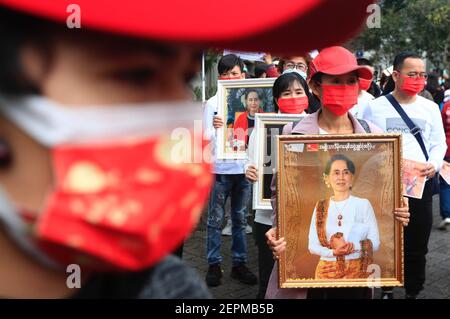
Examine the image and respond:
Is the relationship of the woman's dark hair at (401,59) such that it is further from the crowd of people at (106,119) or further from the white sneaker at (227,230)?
the crowd of people at (106,119)

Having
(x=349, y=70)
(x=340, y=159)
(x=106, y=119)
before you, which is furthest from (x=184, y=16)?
(x=349, y=70)

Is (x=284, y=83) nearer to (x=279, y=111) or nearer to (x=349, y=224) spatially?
(x=279, y=111)

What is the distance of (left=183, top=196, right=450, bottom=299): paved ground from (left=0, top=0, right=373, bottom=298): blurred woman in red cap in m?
3.40

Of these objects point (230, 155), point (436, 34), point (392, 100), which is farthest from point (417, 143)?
point (436, 34)

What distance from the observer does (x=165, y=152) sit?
2.84 ft

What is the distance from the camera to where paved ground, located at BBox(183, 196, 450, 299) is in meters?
4.20

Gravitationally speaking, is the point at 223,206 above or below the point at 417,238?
above

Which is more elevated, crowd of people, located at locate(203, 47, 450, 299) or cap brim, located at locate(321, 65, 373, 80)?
cap brim, located at locate(321, 65, 373, 80)

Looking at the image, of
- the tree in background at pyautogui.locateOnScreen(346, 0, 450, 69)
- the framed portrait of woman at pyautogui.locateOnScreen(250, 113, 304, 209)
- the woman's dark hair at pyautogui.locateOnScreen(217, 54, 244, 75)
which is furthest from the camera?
the tree in background at pyautogui.locateOnScreen(346, 0, 450, 69)

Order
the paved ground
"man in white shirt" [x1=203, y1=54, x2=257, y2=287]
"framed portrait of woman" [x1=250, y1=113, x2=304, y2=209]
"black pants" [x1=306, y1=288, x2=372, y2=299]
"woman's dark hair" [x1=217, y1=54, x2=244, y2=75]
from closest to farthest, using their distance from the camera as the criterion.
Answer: "black pants" [x1=306, y1=288, x2=372, y2=299] < "framed portrait of woman" [x1=250, y1=113, x2=304, y2=209] < the paved ground < "man in white shirt" [x1=203, y1=54, x2=257, y2=287] < "woman's dark hair" [x1=217, y1=54, x2=244, y2=75]

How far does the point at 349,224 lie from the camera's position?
247 centimetres

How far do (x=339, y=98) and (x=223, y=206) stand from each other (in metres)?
2.09

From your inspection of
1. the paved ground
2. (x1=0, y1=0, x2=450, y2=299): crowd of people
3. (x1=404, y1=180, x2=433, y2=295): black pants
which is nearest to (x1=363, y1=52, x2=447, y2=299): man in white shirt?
(x1=404, y1=180, x2=433, y2=295): black pants

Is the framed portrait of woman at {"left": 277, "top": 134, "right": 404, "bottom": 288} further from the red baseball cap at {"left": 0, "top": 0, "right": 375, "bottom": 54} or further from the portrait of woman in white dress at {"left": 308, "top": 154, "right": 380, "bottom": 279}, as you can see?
the red baseball cap at {"left": 0, "top": 0, "right": 375, "bottom": 54}
